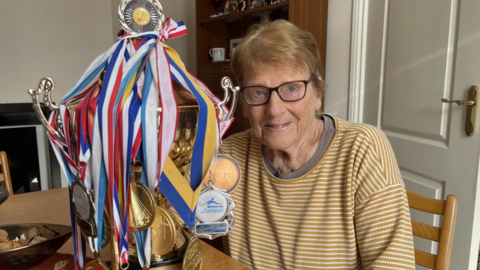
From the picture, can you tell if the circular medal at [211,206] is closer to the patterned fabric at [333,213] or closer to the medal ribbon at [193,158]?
the medal ribbon at [193,158]

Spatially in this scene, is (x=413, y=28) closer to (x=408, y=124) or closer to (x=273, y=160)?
(x=408, y=124)

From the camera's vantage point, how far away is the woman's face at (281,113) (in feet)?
3.12

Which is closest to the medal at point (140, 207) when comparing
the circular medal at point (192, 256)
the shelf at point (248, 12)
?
the circular medal at point (192, 256)

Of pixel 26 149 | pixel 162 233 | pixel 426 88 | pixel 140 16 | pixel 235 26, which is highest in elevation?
pixel 235 26

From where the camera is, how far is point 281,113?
0.96 m

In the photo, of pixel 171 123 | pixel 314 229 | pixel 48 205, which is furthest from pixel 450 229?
pixel 48 205

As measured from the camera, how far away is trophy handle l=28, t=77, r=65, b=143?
1.60 ft

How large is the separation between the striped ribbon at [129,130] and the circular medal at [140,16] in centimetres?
2

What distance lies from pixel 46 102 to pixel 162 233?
27 cm

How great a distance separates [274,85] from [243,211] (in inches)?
15.9

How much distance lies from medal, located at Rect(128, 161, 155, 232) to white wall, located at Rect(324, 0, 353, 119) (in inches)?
69.0

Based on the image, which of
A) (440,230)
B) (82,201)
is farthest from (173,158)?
(440,230)

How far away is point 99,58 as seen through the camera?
1.89ft

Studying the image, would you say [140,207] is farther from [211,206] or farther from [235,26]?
[235,26]
